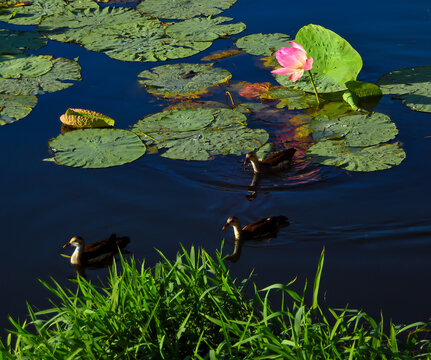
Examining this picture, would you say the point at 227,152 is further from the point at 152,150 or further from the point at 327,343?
the point at 327,343

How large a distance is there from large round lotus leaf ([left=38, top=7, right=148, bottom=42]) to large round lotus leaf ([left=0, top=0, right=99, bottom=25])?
6.5 inches

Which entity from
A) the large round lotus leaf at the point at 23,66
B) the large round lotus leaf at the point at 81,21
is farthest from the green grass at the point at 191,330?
the large round lotus leaf at the point at 81,21

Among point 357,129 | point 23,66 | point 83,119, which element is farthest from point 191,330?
point 23,66

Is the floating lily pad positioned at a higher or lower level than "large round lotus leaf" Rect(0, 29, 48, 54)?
lower

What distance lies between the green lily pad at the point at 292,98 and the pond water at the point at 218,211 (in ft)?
1.36

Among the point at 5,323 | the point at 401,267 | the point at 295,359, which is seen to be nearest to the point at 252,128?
the point at 401,267

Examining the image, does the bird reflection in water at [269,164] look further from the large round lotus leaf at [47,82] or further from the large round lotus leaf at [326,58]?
the large round lotus leaf at [47,82]

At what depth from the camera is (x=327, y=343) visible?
3645 mm

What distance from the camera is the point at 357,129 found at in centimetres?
691

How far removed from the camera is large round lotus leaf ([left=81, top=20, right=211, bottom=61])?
8.88m

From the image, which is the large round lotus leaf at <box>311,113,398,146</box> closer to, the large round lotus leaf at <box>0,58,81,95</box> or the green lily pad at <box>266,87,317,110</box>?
the green lily pad at <box>266,87,317,110</box>

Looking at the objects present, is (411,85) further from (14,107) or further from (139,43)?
(14,107)

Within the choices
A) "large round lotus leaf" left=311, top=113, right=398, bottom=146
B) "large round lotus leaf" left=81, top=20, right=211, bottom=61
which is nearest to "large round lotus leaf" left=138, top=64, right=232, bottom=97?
"large round lotus leaf" left=81, top=20, right=211, bottom=61

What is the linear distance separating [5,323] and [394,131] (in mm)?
4400
